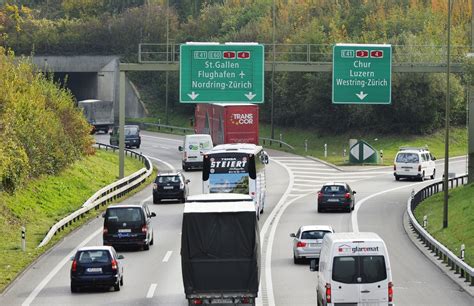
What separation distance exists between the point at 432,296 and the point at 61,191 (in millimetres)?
32085

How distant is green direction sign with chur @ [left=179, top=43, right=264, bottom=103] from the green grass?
10.5 m

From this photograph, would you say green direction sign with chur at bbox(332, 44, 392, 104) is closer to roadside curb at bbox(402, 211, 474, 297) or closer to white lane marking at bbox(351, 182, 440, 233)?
white lane marking at bbox(351, 182, 440, 233)

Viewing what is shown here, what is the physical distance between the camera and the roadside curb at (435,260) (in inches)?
1374

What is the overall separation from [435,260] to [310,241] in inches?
193

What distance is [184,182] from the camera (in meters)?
59.9

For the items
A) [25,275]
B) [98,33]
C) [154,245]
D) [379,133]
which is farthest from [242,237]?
[98,33]

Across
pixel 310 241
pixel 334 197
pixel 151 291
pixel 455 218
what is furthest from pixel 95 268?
pixel 334 197

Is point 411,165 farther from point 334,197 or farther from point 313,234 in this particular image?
point 313,234

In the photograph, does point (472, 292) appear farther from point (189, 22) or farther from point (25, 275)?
point (189, 22)

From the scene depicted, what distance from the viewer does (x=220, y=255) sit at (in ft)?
98.0

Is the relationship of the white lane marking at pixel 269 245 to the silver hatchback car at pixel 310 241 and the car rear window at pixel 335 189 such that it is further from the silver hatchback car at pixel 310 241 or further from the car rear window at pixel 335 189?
the car rear window at pixel 335 189

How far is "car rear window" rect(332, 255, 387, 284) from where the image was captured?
1067 inches

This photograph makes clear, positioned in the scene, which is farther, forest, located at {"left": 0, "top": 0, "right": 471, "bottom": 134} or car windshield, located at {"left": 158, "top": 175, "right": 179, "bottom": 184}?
forest, located at {"left": 0, "top": 0, "right": 471, "bottom": 134}

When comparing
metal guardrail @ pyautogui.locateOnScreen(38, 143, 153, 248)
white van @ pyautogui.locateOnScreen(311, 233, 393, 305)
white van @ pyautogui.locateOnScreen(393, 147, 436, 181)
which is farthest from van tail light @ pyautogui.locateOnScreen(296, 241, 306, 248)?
white van @ pyautogui.locateOnScreen(393, 147, 436, 181)
